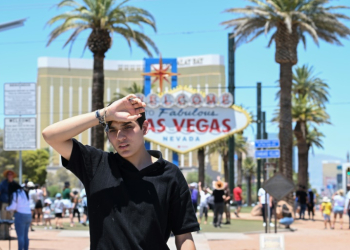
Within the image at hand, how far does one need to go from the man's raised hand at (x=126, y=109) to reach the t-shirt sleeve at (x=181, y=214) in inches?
17.8

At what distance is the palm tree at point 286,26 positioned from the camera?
31.8 metres

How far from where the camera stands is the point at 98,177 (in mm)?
3566

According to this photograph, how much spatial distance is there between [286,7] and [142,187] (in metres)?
29.4

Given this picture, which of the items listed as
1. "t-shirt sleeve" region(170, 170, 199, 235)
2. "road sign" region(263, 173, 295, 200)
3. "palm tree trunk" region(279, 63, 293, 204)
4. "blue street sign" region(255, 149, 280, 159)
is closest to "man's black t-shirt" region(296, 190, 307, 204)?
"palm tree trunk" region(279, 63, 293, 204)

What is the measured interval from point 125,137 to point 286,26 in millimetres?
29439

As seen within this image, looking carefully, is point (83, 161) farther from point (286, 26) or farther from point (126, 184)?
point (286, 26)

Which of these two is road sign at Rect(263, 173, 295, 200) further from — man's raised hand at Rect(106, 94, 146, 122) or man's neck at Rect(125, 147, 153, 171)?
man's raised hand at Rect(106, 94, 146, 122)

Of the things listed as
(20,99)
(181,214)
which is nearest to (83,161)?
(181,214)

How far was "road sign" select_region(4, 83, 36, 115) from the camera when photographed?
16.5 metres

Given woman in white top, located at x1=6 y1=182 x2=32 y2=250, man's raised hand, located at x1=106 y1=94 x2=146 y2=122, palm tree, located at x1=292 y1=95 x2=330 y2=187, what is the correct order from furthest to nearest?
palm tree, located at x1=292 y1=95 x2=330 y2=187 < woman in white top, located at x1=6 y1=182 x2=32 y2=250 < man's raised hand, located at x1=106 y1=94 x2=146 y2=122

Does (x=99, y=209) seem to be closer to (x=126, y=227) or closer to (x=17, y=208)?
(x=126, y=227)

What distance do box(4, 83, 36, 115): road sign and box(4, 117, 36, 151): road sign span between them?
0.23 m

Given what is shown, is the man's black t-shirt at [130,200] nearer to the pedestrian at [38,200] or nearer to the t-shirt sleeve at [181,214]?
the t-shirt sleeve at [181,214]

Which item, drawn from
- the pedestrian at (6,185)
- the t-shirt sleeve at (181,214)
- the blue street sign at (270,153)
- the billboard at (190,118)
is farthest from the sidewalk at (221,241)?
the t-shirt sleeve at (181,214)
